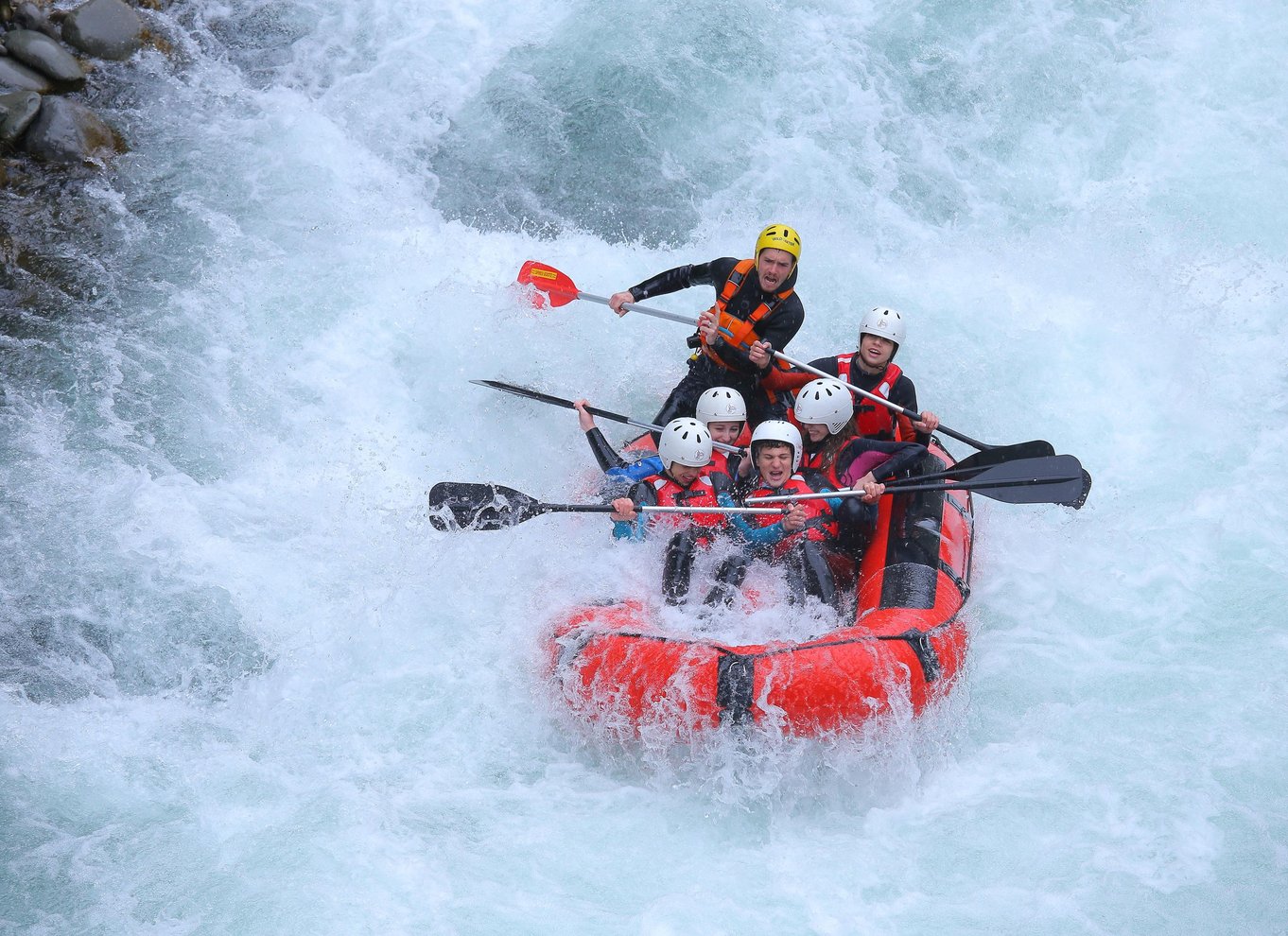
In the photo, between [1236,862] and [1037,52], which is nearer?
[1236,862]

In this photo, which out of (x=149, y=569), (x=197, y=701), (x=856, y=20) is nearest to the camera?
(x=197, y=701)

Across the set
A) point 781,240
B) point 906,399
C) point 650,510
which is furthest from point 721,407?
point 906,399

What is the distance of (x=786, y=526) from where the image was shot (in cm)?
520

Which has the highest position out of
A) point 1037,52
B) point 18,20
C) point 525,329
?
point 1037,52

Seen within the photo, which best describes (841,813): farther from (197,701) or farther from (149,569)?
(149,569)

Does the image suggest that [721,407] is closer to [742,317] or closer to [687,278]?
[742,317]

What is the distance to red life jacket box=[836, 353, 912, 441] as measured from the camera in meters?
5.88

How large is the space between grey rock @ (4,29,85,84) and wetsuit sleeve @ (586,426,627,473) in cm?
543

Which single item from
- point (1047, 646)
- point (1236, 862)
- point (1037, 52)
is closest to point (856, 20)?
point (1037, 52)

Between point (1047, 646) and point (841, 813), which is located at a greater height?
point (1047, 646)

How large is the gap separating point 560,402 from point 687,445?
1.10m

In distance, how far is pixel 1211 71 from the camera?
8.71 meters

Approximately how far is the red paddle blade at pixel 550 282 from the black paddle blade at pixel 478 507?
1.63m

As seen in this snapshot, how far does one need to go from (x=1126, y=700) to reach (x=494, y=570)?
300 centimetres
